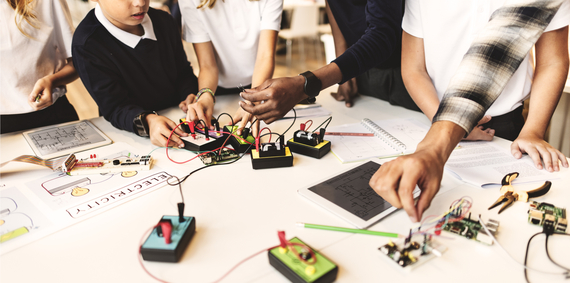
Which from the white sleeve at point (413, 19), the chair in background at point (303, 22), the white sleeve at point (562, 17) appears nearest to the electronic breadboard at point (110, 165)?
the white sleeve at point (413, 19)

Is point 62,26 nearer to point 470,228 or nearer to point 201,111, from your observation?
point 201,111

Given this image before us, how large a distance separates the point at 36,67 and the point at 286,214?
1232 mm

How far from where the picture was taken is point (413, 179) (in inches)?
24.7

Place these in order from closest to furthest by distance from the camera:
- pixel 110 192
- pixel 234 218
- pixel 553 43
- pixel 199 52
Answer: pixel 234 218
pixel 110 192
pixel 553 43
pixel 199 52

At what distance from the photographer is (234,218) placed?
0.71m

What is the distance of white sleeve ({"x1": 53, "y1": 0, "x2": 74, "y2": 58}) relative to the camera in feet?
4.39

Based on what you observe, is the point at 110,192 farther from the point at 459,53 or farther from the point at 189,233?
the point at 459,53

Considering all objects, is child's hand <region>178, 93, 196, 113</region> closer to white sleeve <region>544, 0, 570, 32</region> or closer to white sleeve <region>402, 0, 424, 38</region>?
white sleeve <region>402, 0, 424, 38</region>

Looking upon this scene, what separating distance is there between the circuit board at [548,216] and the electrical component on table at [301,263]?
0.42 m

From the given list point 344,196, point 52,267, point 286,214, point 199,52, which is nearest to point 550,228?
point 344,196

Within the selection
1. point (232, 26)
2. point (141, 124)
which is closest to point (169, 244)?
point (141, 124)

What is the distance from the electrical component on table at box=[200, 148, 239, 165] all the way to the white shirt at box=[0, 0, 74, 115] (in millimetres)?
818

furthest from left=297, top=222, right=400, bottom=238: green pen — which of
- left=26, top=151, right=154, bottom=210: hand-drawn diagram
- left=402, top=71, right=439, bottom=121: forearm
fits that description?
left=402, top=71, right=439, bottom=121: forearm

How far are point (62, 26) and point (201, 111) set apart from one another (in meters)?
0.72
